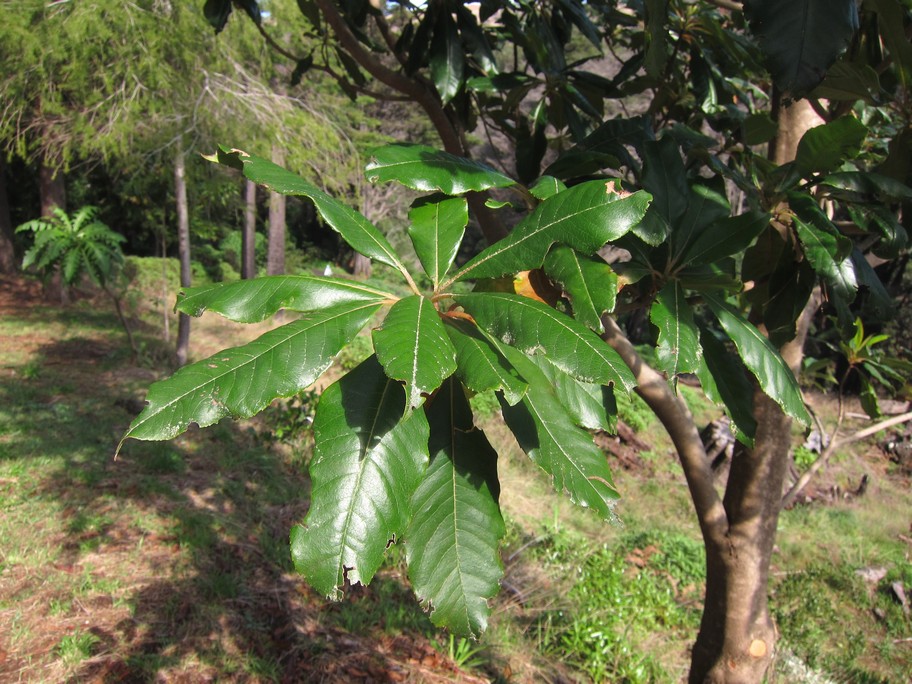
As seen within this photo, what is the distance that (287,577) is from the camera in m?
3.49

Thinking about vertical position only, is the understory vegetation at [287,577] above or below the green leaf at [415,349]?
below

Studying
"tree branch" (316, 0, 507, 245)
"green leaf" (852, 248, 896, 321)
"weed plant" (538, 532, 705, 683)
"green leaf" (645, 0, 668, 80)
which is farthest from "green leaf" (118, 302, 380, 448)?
"weed plant" (538, 532, 705, 683)

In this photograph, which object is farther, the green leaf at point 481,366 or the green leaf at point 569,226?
the green leaf at point 569,226

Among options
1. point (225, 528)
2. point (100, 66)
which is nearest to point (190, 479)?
point (225, 528)

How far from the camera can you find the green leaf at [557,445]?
773 millimetres

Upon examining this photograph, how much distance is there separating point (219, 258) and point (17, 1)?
10.6 m

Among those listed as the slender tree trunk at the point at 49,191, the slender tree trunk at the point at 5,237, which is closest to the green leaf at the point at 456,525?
the slender tree trunk at the point at 49,191

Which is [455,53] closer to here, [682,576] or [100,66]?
[682,576]

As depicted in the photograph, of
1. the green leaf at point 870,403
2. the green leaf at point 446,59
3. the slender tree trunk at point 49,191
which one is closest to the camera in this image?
the green leaf at point 446,59

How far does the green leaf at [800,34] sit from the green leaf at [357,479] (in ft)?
2.18

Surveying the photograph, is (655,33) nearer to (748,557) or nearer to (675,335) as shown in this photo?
(675,335)

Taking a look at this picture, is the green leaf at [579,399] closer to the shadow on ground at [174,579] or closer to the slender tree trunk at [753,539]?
the slender tree trunk at [753,539]

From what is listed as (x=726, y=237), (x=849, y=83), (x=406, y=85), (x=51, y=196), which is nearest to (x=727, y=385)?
(x=726, y=237)

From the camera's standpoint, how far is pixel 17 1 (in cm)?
611
